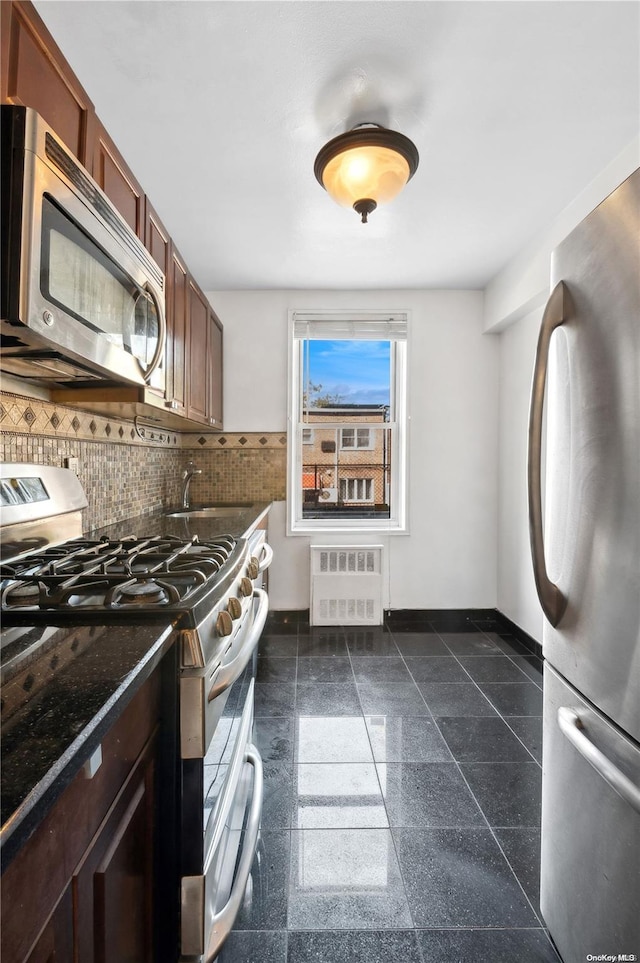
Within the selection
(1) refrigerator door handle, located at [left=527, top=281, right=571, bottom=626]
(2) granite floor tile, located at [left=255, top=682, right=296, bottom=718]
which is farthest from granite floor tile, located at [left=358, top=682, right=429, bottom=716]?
(1) refrigerator door handle, located at [left=527, top=281, right=571, bottom=626]

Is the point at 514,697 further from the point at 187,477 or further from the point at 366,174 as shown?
the point at 366,174

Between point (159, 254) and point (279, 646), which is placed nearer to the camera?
point (159, 254)

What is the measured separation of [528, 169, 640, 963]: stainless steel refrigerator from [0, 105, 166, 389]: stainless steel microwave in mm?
1056

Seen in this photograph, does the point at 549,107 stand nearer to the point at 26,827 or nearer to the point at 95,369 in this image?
the point at 95,369

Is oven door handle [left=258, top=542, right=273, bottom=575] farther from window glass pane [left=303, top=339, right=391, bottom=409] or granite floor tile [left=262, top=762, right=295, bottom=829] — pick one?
window glass pane [left=303, top=339, right=391, bottom=409]

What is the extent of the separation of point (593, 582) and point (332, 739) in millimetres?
1516

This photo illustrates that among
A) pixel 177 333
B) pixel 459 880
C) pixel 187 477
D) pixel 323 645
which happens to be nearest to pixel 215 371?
pixel 187 477

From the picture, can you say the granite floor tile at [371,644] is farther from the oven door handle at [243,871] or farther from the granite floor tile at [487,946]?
the granite floor tile at [487,946]

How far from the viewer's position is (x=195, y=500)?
3.53 m

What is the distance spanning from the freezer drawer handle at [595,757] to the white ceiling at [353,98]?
190 cm

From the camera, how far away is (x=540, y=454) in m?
Answer: 1.07

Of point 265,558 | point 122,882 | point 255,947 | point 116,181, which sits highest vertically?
point 116,181

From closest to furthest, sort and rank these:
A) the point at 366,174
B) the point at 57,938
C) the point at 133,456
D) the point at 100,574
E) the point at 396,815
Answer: the point at 57,938
the point at 100,574
the point at 396,815
the point at 366,174
the point at 133,456

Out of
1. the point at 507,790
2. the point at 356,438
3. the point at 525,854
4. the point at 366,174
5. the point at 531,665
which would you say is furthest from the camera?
the point at 356,438
